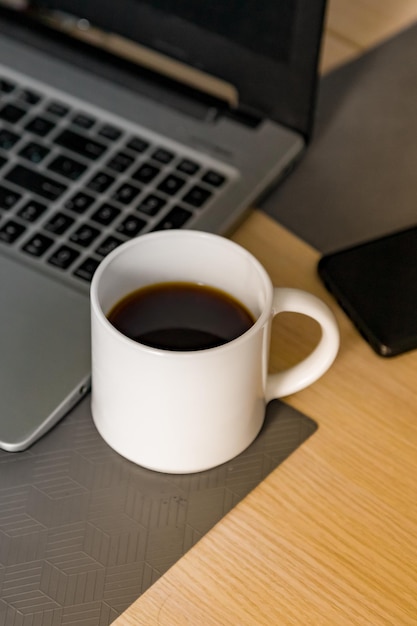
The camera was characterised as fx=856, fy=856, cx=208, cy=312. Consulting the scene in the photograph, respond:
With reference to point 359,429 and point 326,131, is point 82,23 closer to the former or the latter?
point 326,131

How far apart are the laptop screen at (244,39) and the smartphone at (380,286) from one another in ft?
0.43

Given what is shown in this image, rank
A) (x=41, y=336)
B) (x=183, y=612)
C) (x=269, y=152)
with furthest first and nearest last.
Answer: (x=269, y=152) → (x=41, y=336) → (x=183, y=612)

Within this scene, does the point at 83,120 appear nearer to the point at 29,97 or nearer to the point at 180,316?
the point at 29,97

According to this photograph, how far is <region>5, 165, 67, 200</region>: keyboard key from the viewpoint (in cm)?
63

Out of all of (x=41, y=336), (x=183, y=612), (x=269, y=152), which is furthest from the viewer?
(x=269, y=152)

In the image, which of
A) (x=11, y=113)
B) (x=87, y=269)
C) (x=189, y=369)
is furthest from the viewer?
(x=11, y=113)

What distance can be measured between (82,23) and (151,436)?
0.42m

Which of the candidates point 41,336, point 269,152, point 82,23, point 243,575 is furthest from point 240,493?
point 82,23

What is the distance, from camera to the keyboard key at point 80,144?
2.15 feet

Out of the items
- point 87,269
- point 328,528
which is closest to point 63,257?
point 87,269

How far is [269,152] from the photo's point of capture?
0.67 m

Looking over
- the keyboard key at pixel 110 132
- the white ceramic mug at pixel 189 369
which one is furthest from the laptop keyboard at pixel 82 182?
the white ceramic mug at pixel 189 369

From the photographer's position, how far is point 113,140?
26.3 inches

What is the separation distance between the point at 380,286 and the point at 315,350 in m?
0.11
